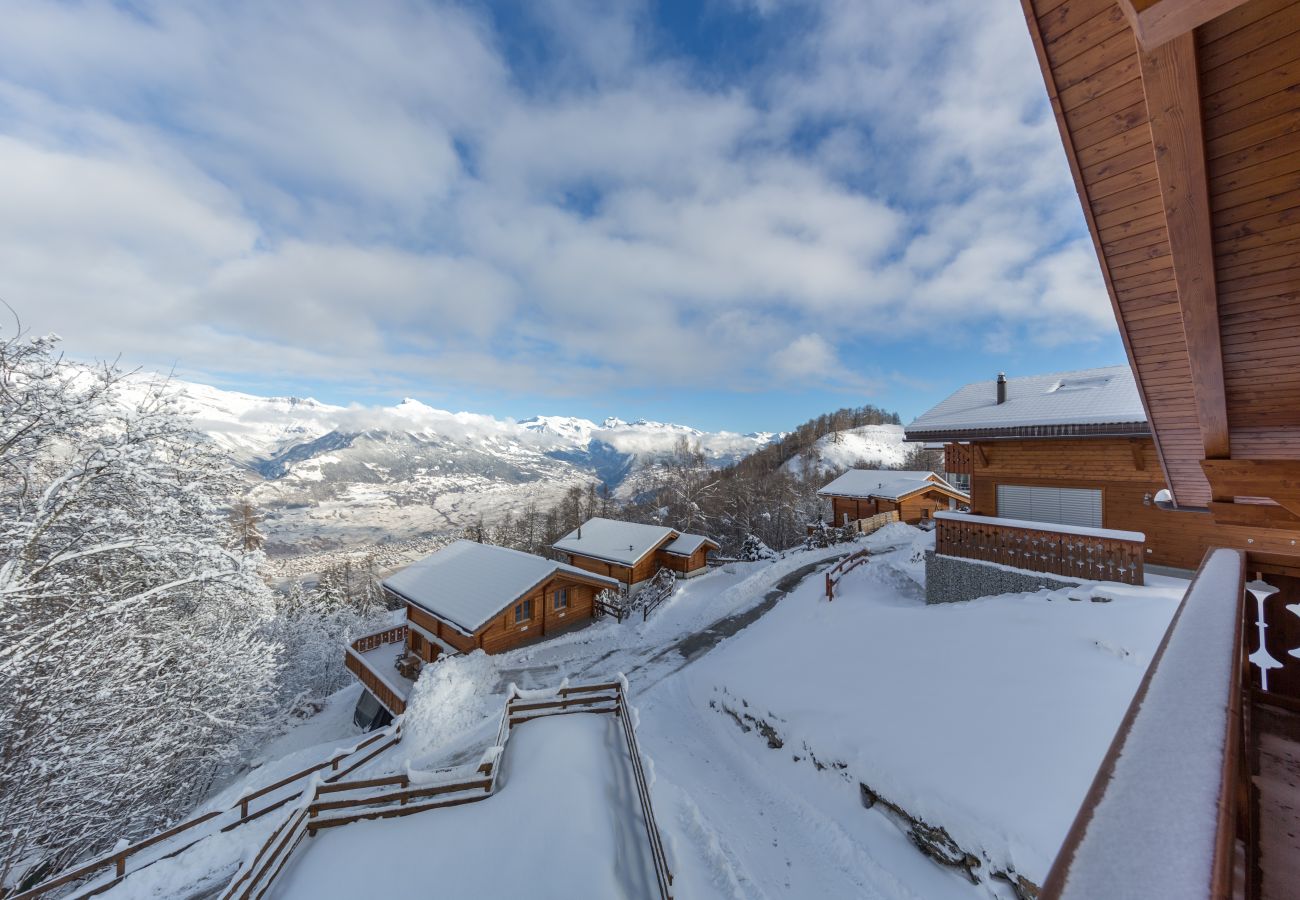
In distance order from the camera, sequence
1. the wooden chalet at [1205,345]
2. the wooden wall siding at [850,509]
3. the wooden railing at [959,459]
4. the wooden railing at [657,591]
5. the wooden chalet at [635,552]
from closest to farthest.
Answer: the wooden chalet at [1205,345], the wooden railing at [959,459], the wooden railing at [657,591], the wooden chalet at [635,552], the wooden wall siding at [850,509]

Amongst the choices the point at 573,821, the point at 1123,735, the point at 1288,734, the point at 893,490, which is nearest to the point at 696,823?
the point at 573,821

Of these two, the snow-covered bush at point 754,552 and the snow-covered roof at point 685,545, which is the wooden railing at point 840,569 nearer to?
the snow-covered bush at point 754,552

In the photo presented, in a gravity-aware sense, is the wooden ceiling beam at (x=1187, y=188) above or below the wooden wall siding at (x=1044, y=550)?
above

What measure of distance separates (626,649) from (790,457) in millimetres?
66303

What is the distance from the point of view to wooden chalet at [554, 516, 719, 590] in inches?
1053

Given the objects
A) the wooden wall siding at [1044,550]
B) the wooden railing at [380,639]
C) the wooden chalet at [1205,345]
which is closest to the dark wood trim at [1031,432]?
the wooden wall siding at [1044,550]

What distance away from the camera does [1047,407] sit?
1344cm

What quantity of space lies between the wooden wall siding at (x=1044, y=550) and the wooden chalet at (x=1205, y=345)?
259 inches

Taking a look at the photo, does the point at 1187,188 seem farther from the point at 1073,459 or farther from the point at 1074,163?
the point at 1073,459

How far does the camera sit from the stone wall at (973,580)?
11.3 m

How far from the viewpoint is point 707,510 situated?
Result: 47219mm

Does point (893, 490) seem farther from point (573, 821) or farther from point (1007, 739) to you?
point (573, 821)

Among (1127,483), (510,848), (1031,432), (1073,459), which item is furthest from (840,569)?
(510,848)

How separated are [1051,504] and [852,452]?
65393mm
